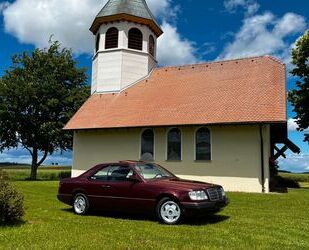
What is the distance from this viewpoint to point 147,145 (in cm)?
2362

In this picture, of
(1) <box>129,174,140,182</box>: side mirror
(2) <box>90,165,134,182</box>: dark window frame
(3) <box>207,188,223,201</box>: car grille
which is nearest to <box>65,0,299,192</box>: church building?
(3) <box>207,188,223,201</box>: car grille

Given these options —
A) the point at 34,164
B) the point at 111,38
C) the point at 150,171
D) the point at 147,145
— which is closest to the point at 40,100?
the point at 34,164

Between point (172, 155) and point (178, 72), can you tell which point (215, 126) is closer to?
point (172, 155)

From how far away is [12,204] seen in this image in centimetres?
912

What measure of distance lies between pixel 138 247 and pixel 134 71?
21.5m

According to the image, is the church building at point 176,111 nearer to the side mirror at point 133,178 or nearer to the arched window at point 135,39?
the arched window at point 135,39

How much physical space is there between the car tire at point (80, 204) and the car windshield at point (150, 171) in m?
1.89

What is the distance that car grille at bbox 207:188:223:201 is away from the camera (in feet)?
33.2

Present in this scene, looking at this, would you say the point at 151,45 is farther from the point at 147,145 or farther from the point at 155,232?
the point at 155,232

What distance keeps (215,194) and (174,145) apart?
12469mm

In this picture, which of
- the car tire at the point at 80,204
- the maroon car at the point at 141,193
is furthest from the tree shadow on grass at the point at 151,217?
the maroon car at the point at 141,193

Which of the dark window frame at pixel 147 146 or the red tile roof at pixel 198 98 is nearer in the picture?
the red tile roof at pixel 198 98

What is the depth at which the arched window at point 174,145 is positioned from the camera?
22.6 metres

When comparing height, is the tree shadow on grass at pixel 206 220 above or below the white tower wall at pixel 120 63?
below
